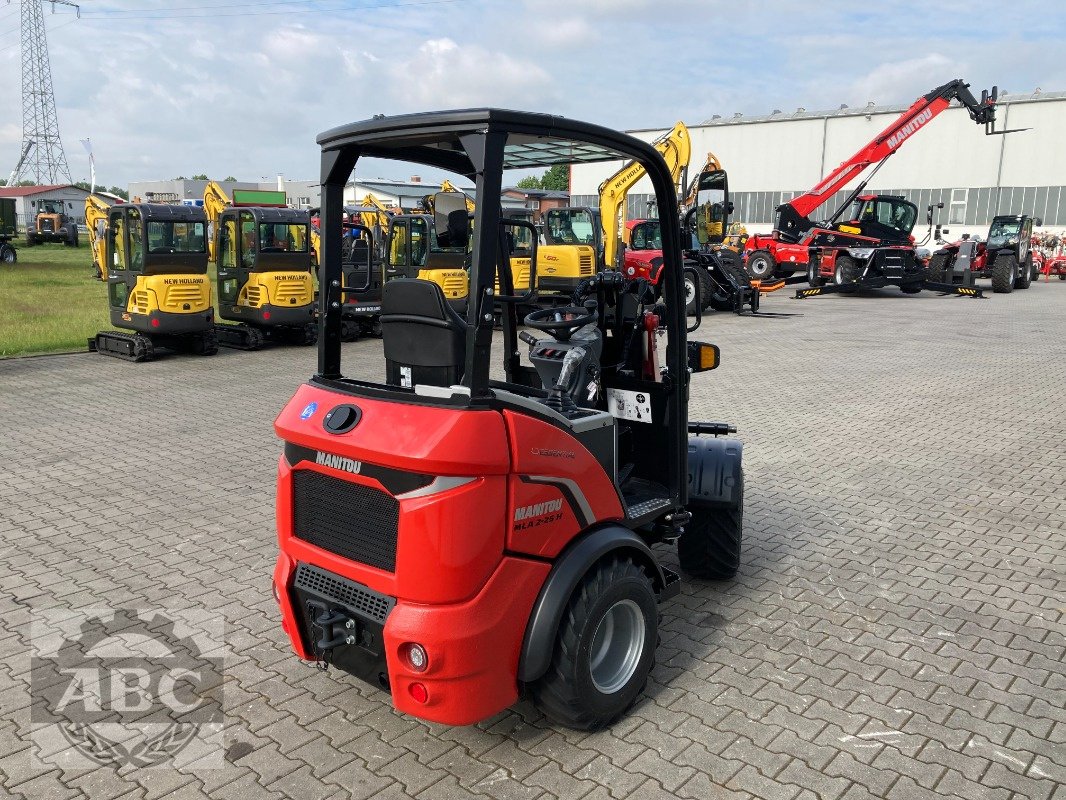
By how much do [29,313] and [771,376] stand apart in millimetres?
15483

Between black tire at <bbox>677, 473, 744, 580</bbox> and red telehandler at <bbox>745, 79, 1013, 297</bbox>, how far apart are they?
65.3ft

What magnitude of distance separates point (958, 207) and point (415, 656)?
1693 inches

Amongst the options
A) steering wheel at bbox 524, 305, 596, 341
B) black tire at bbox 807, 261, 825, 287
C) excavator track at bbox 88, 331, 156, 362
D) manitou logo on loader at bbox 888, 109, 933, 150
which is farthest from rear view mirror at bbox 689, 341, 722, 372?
manitou logo on loader at bbox 888, 109, 933, 150

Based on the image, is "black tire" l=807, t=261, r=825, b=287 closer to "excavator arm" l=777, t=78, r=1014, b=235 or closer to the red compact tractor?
"excavator arm" l=777, t=78, r=1014, b=235

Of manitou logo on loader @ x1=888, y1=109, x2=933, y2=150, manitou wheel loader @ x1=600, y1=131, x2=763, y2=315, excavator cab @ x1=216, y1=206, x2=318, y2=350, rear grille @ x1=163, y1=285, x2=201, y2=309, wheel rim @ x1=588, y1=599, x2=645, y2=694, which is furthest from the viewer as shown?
manitou logo on loader @ x1=888, y1=109, x2=933, y2=150

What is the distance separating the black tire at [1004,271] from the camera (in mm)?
24734

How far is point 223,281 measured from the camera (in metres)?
14.4

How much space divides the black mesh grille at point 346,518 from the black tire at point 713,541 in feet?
7.15

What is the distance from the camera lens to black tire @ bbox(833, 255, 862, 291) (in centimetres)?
2297

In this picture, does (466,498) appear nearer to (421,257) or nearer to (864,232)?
(421,257)

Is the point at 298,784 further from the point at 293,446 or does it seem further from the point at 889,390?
the point at 889,390

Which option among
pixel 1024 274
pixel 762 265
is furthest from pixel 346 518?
pixel 1024 274

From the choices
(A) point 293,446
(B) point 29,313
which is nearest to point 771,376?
(A) point 293,446

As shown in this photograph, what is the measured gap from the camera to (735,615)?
459cm
